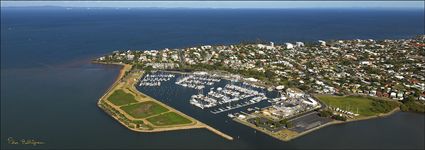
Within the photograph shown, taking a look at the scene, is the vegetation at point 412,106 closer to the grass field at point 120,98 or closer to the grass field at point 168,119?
the grass field at point 168,119

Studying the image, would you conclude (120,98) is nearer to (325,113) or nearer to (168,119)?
(168,119)

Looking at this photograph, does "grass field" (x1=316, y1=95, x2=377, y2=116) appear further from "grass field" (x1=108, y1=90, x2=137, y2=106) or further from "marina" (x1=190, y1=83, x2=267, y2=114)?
"grass field" (x1=108, y1=90, x2=137, y2=106)

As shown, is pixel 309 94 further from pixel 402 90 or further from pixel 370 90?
pixel 402 90

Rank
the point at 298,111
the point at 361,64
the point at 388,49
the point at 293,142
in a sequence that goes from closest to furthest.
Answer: the point at 293,142, the point at 298,111, the point at 361,64, the point at 388,49

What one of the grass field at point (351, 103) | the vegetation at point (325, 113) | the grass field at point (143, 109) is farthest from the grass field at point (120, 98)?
the grass field at point (351, 103)

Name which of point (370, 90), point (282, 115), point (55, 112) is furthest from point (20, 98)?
point (370, 90)

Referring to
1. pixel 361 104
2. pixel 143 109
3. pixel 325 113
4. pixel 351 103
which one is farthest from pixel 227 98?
pixel 361 104
